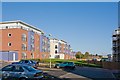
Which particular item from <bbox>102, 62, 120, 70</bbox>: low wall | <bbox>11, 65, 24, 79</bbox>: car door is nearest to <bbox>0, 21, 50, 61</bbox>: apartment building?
<bbox>102, 62, 120, 70</bbox>: low wall

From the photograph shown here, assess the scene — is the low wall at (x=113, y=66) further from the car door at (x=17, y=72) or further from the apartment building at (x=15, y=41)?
the apartment building at (x=15, y=41)

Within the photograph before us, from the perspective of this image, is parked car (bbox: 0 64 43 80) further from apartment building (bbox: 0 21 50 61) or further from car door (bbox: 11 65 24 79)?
apartment building (bbox: 0 21 50 61)

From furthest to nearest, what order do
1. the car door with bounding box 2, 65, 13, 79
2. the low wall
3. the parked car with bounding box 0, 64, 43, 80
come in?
the low wall < the car door with bounding box 2, 65, 13, 79 < the parked car with bounding box 0, 64, 43, 80

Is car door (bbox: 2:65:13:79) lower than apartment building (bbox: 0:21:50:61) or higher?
lower

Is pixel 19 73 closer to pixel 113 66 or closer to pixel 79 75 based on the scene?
pixel 79 75

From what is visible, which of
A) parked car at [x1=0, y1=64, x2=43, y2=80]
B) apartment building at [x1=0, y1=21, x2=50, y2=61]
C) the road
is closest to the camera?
parked car at [x1=0, y1=64, x2=43, y2=80]

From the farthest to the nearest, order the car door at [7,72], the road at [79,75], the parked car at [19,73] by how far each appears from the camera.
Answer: the road at [79,75] → the car door at [7,72] → the parked car at [19,73]

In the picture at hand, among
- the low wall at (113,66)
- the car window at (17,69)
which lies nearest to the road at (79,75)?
the car window at (17,69)

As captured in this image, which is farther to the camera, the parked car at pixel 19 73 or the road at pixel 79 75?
the road at pixel 79 75

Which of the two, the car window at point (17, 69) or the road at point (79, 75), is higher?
the car window at point (17, 69)

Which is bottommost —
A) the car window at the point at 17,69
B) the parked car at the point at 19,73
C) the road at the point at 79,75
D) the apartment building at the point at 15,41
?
the road at the point at 79,75

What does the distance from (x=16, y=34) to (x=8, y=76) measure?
178 ft

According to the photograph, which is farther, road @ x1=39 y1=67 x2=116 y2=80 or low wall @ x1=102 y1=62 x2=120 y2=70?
low wall @ x1=102 y1=62 x2=120 y2=70

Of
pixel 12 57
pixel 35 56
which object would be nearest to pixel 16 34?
pixel 12 57
